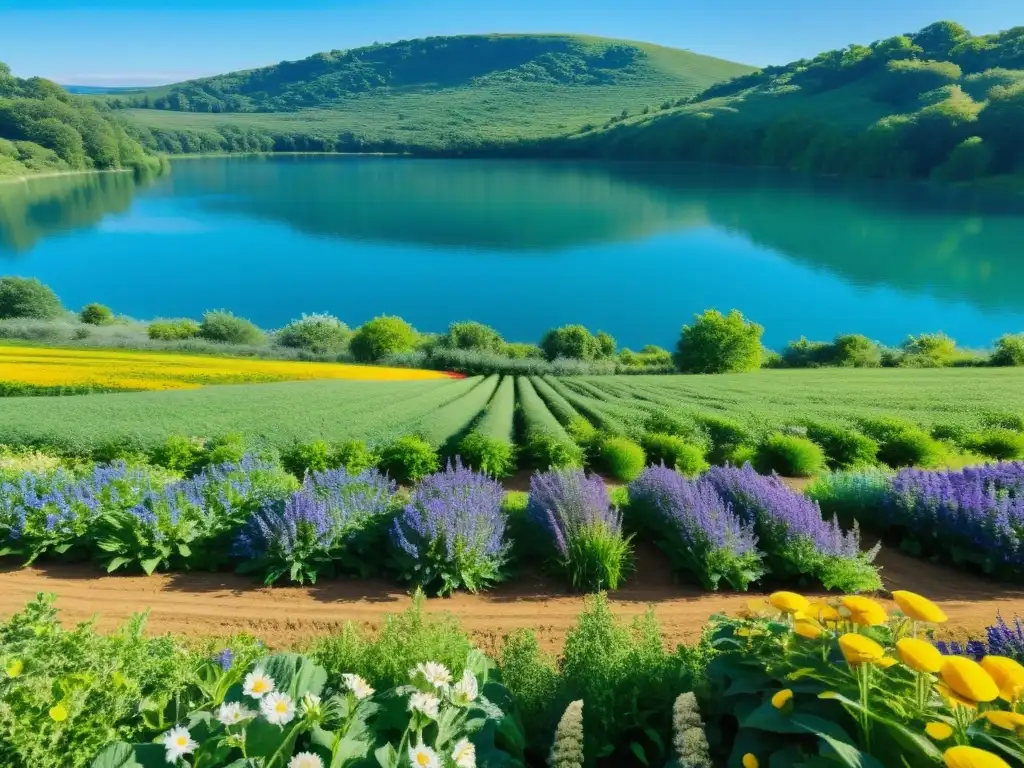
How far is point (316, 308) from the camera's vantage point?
45125 millimetres

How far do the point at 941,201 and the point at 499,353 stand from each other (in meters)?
61.2

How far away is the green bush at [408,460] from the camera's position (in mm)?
10070

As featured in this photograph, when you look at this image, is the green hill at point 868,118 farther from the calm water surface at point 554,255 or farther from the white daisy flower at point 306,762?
the white daisy flower at point 306,762

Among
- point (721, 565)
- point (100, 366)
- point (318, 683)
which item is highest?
point (318, 683)

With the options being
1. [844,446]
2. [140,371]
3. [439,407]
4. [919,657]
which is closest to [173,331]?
[140,371]

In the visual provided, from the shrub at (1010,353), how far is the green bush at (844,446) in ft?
65.6

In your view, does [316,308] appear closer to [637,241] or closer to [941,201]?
[637,241]

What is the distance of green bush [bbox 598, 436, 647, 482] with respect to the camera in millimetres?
10430

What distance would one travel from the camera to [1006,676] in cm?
245

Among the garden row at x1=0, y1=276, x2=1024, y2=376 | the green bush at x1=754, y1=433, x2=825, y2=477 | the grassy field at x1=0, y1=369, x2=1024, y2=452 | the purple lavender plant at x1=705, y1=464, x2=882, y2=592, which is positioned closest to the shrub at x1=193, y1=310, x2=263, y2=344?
the garden row at x1=0, y1=276, x2=1024, y2=376

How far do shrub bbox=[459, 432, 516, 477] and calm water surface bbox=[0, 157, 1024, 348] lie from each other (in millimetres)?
29281

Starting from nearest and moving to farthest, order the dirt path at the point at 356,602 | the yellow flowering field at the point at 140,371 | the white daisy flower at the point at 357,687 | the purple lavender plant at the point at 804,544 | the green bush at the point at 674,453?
the white daisy flower at the point at 357,687
the dirt path at the point at 356,602
the purple lavender plant at the point at 804,544
the green bush at the point at 674,453
the yellow flowering field at the point at 140,371

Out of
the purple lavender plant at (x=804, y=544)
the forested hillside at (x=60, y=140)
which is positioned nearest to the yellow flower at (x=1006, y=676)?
the purple lavender plant at (x=804, y=544)

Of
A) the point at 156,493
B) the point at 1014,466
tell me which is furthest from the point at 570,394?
the point at 156,493
